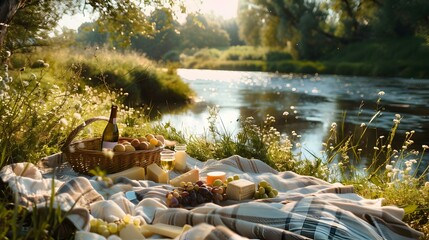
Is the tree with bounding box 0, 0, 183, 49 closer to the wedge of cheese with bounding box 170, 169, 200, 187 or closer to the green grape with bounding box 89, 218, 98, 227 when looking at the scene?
the wedge of cheese with bounding box 170, 169, 200, 187

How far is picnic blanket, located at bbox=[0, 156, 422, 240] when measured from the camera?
2492 mm

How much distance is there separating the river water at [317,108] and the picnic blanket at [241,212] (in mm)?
3334

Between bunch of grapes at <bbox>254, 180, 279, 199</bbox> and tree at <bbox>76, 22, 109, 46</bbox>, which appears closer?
bunch of grapes at <bbox>254, 180, 279, 199</bbox>

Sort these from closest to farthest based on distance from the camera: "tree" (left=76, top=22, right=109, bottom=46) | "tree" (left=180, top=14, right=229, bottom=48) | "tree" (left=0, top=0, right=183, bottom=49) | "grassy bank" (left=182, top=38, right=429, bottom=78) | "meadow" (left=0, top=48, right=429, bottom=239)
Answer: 1. "meadow" (left=0, top=48, right=429, bottom=239)
2. "tree" (left=0, top=0, right=183, bottom=49)
3. "tree" (left=76, top=22, right=109, bottom=46)
4. "grassy bank" (left=182, top=38, right=429, bottom=78)
5. "tree" (left=180, top=14, right=229, bottom=48)

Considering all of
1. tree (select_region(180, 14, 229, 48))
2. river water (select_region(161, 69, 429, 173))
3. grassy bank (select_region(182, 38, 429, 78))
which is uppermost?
tree (select_region(180, 14, 229, 48))

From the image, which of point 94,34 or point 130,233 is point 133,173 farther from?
point 94,34

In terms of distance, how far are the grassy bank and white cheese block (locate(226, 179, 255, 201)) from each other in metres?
19.3

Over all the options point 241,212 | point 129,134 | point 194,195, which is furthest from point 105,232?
point 129,134

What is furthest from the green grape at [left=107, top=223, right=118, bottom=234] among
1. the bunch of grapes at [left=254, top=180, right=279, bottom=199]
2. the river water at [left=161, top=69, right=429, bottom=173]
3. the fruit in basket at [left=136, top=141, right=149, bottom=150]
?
the river water at [left=161, top=69, right=429, bottom=173]

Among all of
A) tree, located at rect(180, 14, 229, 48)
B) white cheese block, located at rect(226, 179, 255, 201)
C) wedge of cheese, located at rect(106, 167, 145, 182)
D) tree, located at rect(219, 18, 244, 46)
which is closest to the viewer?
white cheese block, located at rect(226, 179, 255, 201)

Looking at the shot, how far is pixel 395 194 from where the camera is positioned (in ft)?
12.3

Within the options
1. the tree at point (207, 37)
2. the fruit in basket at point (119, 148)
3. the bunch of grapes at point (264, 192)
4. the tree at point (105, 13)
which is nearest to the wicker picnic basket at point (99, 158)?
the fruit in basket at point (119, 148)

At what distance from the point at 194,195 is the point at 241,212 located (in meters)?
0.63

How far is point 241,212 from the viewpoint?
264 cm
